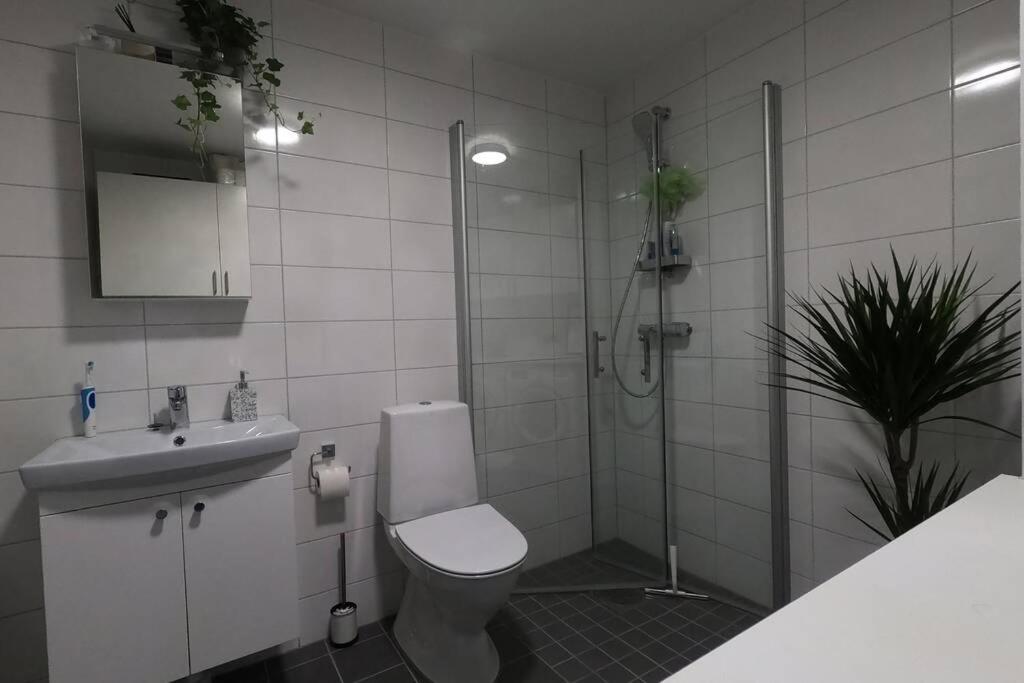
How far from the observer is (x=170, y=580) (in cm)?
148

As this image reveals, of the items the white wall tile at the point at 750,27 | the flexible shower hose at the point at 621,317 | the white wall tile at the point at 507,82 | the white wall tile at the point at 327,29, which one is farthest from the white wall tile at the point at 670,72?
the white wall tile at the point at 327,29

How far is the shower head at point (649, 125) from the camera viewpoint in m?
2.14

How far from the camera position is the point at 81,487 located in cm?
137

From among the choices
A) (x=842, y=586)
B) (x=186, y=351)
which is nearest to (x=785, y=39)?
(x=842, y=586)

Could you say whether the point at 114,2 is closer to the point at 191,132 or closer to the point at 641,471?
the point at 191,132

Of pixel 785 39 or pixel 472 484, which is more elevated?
pixel 785 39

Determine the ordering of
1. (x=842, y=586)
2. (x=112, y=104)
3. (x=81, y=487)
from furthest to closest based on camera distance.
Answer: (x=112, y=104) → (x=81, y=487) → (x=842, y=586)

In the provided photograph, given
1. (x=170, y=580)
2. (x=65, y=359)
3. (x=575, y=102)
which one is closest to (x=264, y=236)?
(x=65, y=359)

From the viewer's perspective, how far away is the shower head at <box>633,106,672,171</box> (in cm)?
214


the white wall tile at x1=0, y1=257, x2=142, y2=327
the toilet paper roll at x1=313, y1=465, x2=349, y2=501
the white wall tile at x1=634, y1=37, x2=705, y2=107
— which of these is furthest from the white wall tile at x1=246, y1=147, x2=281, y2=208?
the white wall tile at x1=634, y1=37, x2=705, y2=107

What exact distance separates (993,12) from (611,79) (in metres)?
1.60

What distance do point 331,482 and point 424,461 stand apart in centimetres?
36

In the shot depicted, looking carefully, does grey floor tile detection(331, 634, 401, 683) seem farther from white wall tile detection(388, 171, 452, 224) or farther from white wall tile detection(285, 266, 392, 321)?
white wall tile detection(388, 171, 452, 224)

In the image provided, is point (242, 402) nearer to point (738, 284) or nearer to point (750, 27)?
point (738, 284)
